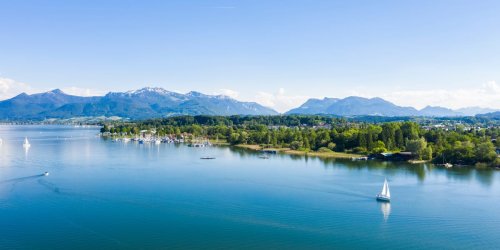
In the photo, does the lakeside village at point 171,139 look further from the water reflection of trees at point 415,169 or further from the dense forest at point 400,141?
the water reflection of trees at point 415,169

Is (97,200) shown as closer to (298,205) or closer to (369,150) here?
(298,205)

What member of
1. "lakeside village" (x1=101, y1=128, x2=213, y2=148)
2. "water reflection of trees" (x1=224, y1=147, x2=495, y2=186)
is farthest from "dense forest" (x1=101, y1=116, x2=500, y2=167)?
"lakeside village" (x1=101, y1=128, x2=213, y2=148)

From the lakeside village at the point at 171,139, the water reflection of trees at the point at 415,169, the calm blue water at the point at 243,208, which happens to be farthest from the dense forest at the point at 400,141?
the lakeside village at the point at 171,139

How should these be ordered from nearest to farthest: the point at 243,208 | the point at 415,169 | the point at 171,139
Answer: the point at 243,208, the point at 415,169, the point at 171,139

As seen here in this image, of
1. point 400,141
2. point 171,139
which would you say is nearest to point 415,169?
point 400,141

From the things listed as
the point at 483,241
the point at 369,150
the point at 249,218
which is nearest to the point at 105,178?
the point at 249,218

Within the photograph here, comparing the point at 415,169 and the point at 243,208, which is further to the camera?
the point at 415,169

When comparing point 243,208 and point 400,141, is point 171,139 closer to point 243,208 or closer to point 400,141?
point 400,141

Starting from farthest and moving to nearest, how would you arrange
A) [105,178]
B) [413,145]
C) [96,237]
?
[413,145], [105,178], [96,237]
